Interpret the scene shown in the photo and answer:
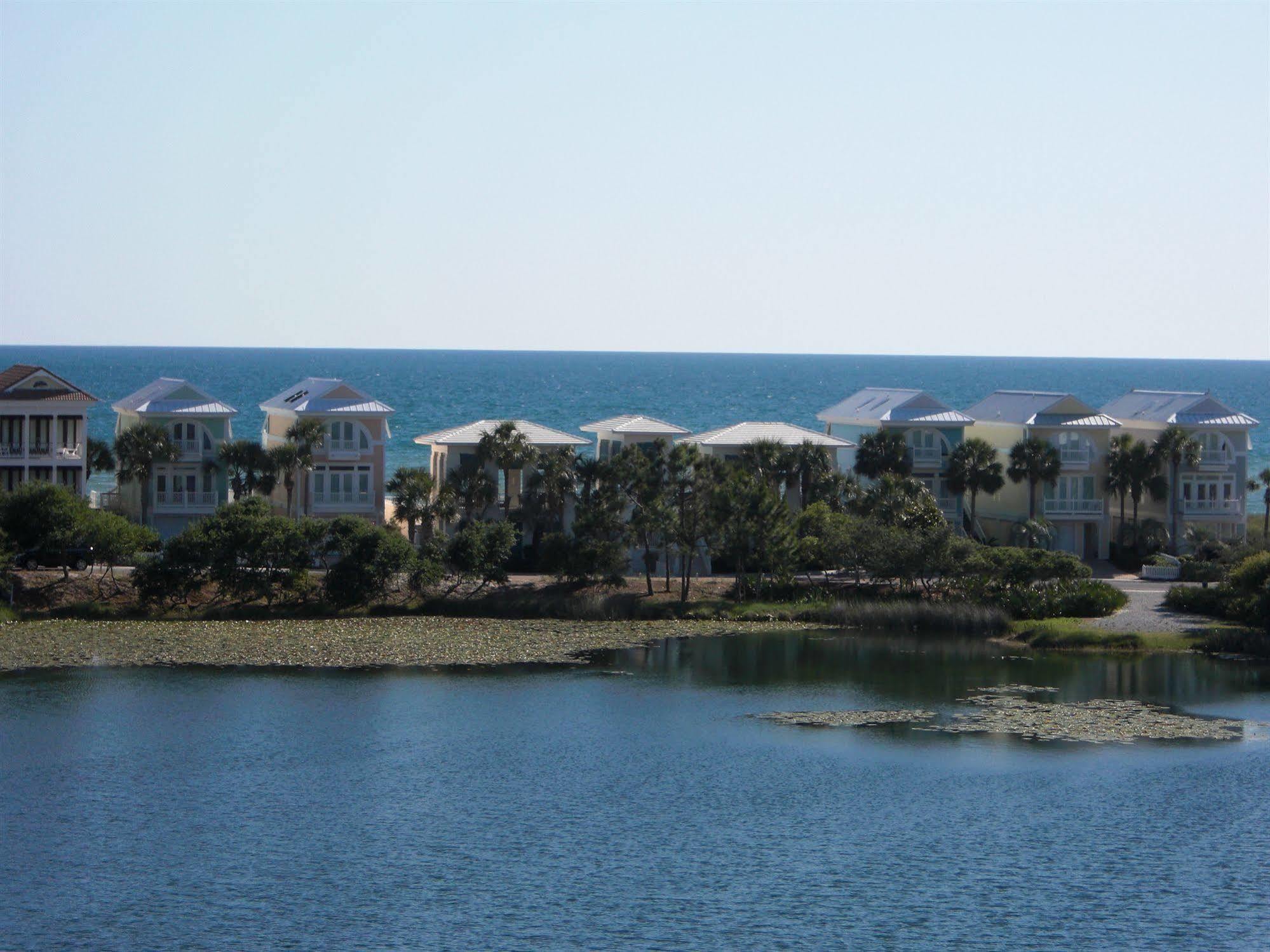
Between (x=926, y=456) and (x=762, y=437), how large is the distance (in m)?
8.72

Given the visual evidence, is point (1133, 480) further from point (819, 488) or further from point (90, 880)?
point (90, 880)

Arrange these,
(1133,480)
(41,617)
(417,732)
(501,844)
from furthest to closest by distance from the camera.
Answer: (1133,480) < (41,617) < (417,732) < (501,844)

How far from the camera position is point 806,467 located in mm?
71688

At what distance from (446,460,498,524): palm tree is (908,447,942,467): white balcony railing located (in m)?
21.2

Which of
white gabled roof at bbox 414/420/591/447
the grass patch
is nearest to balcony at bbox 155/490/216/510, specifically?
white gabled roof at bbox 414/420/591/447

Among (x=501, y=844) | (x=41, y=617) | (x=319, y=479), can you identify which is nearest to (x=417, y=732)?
(x=501, y=844)

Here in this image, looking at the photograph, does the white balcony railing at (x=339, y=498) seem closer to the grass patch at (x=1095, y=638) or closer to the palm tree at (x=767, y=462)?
the palm tree at (x=767, y=462)

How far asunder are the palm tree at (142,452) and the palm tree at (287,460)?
4613mm

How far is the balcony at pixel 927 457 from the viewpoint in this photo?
252ft

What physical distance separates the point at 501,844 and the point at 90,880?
8789 mm

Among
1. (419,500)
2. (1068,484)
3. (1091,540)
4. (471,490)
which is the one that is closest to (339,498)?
(419,500)

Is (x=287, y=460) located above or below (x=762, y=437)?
below

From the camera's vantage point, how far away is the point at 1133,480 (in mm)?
74500

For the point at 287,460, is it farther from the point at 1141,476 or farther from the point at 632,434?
the point at 1141,476
